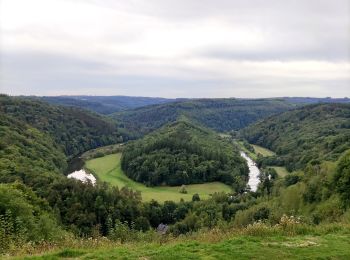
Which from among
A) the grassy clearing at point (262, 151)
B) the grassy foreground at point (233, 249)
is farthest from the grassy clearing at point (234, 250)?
the grassy clearing at point (262, 151)

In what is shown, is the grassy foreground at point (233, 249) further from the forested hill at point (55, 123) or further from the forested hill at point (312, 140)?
the forested hill at point (55, 123)

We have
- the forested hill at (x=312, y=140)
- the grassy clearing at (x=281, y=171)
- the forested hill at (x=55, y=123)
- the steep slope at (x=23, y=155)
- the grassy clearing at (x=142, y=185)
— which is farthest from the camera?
the forested hill at (x=55, y=123)

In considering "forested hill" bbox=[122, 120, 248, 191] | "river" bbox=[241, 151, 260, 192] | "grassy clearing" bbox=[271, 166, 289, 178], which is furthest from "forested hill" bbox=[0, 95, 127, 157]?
"grassy clearing" bbox=[271, 166, 289, 178]

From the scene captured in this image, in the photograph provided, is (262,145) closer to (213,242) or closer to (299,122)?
(299,122)

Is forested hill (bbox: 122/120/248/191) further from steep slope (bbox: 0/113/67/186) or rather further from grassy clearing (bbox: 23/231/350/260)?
grassy clearing (bbox: 23/231/350/260)

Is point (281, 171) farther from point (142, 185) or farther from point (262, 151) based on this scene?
point (262, 151)
